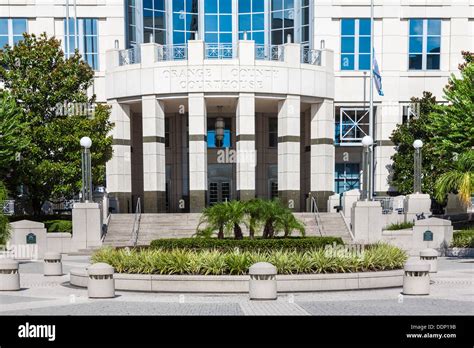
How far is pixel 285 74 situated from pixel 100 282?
24708mm

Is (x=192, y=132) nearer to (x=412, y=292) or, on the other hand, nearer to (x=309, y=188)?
(x=309, y=188)

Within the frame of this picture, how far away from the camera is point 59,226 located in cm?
2938

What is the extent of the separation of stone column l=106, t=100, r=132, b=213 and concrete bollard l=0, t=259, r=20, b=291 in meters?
21.4

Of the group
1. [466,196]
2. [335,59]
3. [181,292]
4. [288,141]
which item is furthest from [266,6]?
[181,292]

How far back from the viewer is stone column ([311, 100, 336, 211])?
1486 inches

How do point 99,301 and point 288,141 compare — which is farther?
point 288,141

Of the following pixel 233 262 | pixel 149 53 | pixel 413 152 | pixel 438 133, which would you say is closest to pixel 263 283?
pixel 233 262

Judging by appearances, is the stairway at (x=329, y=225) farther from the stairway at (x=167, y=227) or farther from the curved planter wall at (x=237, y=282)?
the curved planter wall at (x=237, y=282)

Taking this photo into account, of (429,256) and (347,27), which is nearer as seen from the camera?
(429,256)

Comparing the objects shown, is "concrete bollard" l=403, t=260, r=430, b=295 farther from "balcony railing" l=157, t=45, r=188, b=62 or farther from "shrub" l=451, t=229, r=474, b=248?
"balcony railing" l=157, t=45, r=188, b=62

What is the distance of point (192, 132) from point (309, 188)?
10546 millimetres

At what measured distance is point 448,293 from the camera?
14.6 m

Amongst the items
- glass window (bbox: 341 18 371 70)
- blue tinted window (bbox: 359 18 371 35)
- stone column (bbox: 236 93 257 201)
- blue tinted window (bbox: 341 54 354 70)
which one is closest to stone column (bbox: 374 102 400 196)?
glass window (bbox: 341 18 371 70)

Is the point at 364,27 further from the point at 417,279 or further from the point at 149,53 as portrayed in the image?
the point at 417,279
